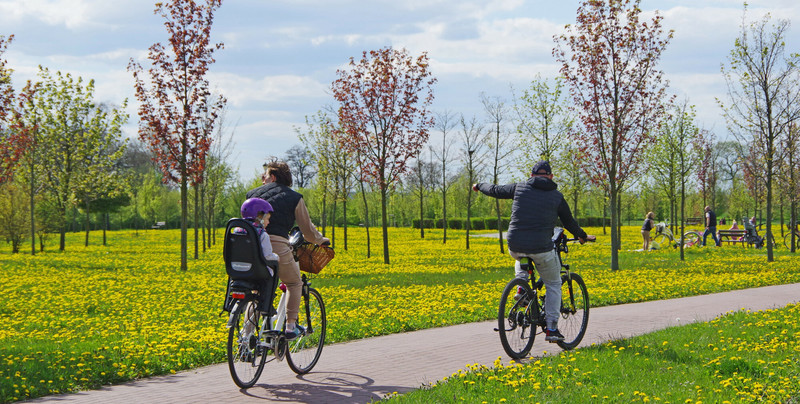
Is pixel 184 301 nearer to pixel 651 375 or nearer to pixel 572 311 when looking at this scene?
pixel 572 311

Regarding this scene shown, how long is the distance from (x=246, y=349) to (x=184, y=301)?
722cm

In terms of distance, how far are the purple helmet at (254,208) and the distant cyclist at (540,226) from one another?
2.20 metres

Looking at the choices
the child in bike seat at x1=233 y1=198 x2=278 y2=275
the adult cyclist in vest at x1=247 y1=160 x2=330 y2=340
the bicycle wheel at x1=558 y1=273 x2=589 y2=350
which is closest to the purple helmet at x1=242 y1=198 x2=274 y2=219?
the child in bike seat at x1=233 y1=198 x2=278 y2=275

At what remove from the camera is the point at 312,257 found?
6.00 metres

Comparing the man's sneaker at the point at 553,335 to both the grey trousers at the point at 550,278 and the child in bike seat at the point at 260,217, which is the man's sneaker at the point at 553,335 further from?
the child in bike seat at the point at 260,217

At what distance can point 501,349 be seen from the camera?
23.5 ft

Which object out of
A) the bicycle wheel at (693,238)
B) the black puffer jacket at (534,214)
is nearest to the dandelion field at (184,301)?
the black puffer jacket at (534,214)

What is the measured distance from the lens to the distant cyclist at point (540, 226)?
650 centimetres

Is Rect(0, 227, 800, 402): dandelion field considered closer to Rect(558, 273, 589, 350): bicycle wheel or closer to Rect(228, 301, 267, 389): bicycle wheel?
Rect(228, 301, 267, 389): bicycle wheel

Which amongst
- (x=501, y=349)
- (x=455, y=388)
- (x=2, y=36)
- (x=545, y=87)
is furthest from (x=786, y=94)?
(x=2, y=36)

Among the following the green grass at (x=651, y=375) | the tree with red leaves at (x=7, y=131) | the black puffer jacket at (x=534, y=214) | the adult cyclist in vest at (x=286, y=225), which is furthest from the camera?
the tree with red leaves at (x=7, y=131)

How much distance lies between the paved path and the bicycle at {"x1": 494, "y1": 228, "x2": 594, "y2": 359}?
0.79ft

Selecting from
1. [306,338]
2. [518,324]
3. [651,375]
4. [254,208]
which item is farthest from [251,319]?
[651,375]

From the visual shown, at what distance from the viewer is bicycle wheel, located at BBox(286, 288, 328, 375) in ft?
20.1
